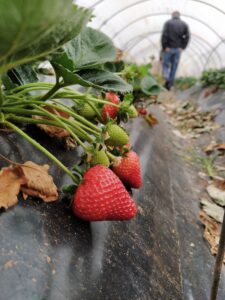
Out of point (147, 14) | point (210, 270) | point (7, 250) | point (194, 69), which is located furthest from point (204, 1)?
point (7, 250)

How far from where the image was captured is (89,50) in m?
0.97

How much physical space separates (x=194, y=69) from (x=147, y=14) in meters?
5.43

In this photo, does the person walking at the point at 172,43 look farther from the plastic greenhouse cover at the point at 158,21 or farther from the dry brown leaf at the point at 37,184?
the dry brown leaf at the point at 37,184

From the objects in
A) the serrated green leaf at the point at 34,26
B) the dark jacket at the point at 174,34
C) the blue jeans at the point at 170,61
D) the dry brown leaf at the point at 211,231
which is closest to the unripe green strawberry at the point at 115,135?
the serrated green leaf at the point at 34,26

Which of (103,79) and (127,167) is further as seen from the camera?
(127,167)

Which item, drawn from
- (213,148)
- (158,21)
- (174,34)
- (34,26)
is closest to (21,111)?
(34,26)

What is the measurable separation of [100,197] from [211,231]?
89cm

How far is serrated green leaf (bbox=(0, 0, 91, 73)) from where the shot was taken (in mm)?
382

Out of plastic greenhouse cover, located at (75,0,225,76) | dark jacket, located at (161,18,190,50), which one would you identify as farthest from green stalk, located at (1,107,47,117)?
dark jacket, located at (161,18,190,50)

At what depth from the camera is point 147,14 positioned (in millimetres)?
10859

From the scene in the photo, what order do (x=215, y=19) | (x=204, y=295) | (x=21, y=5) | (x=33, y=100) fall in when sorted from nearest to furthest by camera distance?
(x=21, y=5) → (x=33, y=100) → (x=204, y=295) → (x=215, y=19)

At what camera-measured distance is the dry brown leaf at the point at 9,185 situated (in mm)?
774

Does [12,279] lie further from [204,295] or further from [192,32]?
[192,32]

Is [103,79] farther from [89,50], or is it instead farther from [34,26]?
[34,26]
